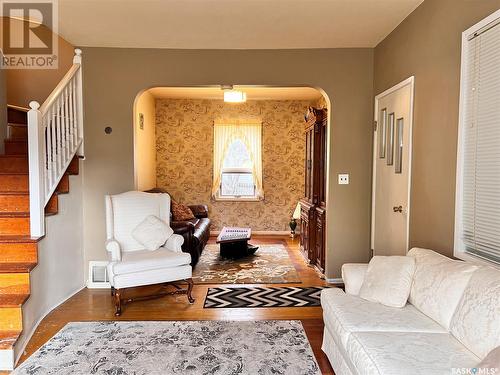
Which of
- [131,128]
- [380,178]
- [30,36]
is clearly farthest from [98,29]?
[380,178]

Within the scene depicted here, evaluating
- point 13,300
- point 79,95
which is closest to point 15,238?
point 13,300

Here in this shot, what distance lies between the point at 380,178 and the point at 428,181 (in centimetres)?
104

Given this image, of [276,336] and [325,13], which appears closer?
[276,336]

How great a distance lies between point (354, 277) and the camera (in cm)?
249

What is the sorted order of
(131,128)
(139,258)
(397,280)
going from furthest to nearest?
(131,128)
(139,258)
(397,280)

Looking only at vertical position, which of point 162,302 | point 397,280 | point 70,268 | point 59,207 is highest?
point 59,207

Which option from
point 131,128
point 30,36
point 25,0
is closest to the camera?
point 25,0

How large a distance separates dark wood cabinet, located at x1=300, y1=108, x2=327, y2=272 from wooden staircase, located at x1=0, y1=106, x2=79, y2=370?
10.1ft

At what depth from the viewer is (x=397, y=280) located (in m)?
2.22

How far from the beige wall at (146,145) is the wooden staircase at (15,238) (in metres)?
1.79

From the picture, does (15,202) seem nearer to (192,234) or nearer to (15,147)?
Result: (15,147)

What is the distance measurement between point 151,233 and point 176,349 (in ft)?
4.58

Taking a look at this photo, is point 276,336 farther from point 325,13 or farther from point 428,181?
point 325,13

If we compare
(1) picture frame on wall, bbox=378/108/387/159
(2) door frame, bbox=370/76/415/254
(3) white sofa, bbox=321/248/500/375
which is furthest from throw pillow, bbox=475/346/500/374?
(1) picture frame on wall, bbox=378/108/387/159
